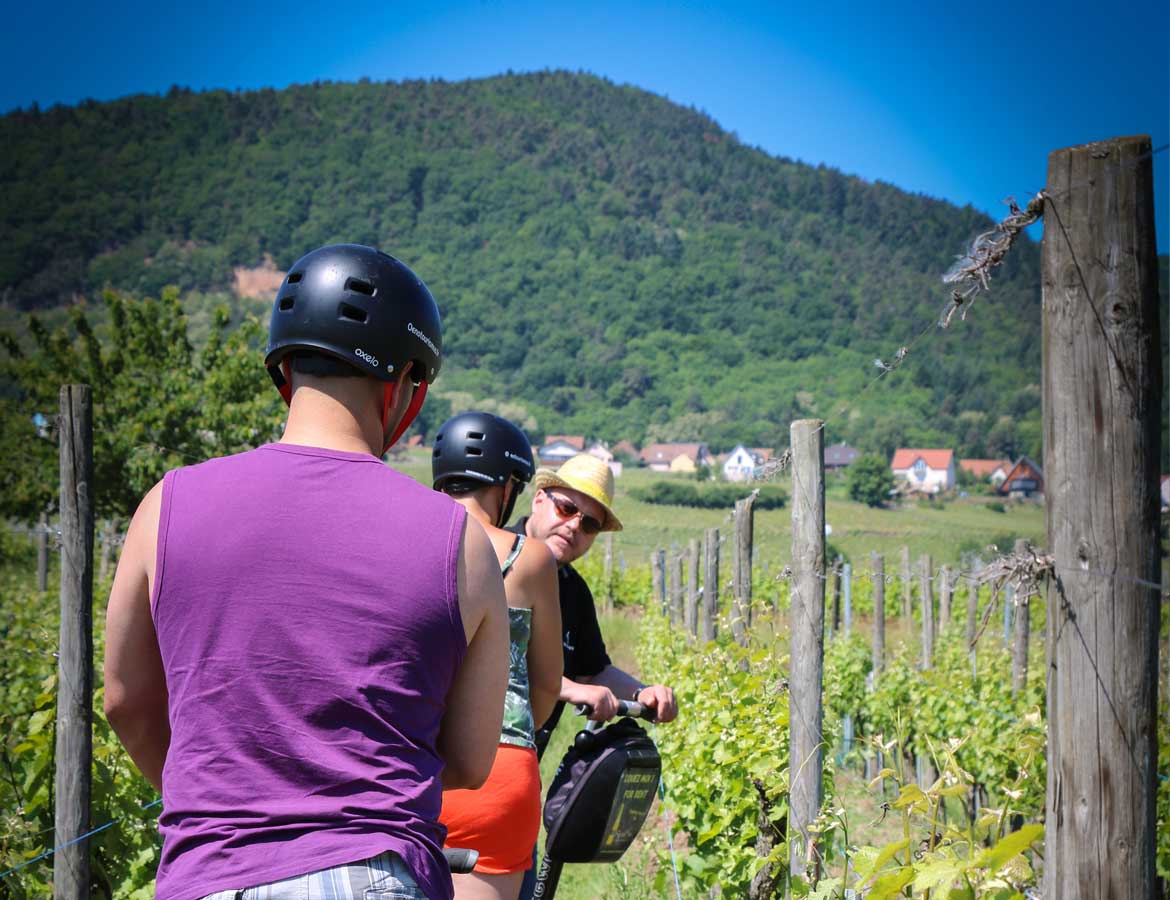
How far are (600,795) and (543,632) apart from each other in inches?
27.6

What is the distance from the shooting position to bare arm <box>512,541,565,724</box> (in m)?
2.87

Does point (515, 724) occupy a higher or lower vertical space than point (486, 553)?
lower

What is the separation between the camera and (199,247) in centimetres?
17875

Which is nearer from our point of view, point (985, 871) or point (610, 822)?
point (985, 871)

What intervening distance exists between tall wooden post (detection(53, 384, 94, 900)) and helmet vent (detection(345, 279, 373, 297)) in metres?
2.60

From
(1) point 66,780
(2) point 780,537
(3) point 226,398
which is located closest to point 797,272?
(2) point 780,537

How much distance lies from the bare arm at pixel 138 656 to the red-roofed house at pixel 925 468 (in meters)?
84.8

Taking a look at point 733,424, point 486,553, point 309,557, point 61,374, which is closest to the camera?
point 309,557

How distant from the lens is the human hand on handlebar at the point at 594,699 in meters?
3.41

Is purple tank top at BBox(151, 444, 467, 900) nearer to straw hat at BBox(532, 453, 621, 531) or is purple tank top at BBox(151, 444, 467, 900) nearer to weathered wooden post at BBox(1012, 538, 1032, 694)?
straw hat at BBox(532, 453, 621, 531)

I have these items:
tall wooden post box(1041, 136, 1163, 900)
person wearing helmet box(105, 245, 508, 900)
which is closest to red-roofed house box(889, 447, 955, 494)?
tall wooden post box(1041, 136, 1163, 900)

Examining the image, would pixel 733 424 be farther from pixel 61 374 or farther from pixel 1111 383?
pixel 1111 383

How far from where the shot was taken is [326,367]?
71.2 inches

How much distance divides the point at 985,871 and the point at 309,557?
1381 mm
